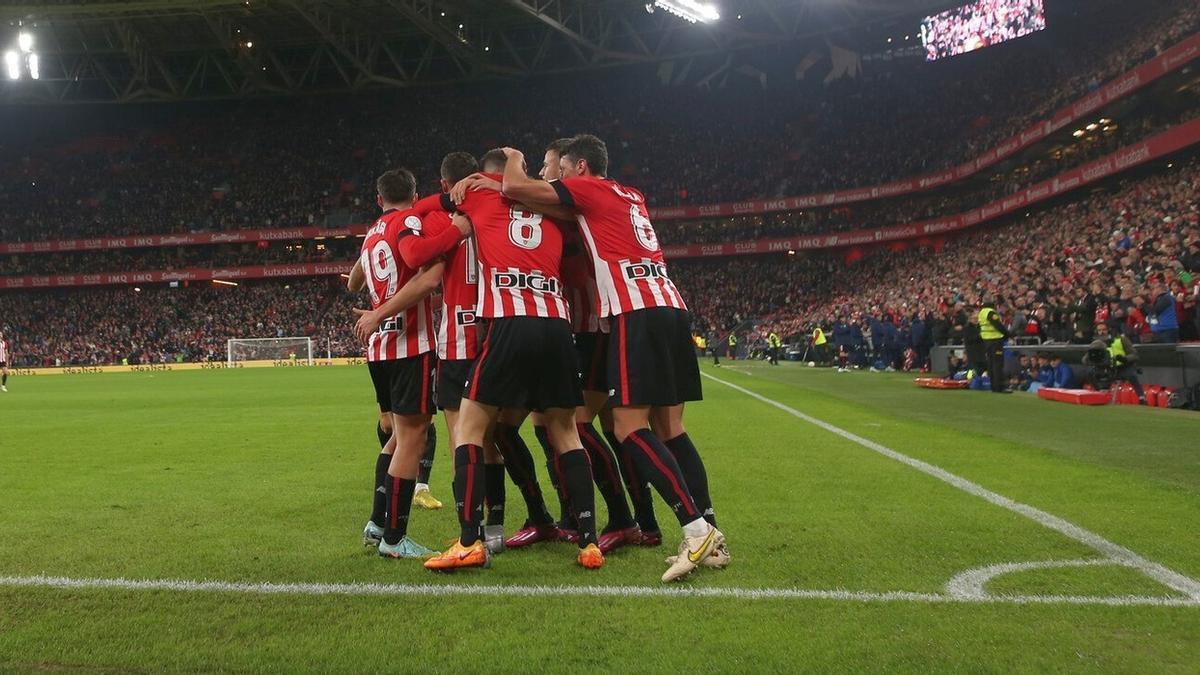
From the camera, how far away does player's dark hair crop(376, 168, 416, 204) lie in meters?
4.55

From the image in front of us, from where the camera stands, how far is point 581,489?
4055mm

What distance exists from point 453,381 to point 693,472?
1.31 m

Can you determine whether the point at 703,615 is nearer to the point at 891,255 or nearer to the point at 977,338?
the point at 977,338

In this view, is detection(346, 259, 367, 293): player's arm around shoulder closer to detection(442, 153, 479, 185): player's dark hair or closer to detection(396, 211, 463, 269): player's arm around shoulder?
detection(396, 211, 463, 269): player's arm around shoulder

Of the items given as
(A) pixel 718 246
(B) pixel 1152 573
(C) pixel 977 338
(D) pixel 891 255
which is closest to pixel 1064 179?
(D) pixel 891 255

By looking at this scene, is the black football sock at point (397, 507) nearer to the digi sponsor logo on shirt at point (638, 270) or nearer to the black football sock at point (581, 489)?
the black football sock at point (581, 489)

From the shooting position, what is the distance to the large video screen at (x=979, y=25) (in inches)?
1761

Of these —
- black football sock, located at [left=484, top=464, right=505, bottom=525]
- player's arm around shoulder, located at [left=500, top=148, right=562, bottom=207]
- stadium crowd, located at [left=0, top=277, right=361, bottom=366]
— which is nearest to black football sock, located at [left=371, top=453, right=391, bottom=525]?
black football sock, located at [left=484, top=464, right=505, bottom=525]

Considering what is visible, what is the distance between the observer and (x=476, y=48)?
45531 millimetres

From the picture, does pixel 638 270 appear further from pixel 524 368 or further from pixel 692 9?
pixel 692 9

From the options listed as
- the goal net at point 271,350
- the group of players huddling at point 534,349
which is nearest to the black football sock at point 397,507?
the group of players huddling at point 534,349

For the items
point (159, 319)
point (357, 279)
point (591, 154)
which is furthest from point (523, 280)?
point (159, 319)

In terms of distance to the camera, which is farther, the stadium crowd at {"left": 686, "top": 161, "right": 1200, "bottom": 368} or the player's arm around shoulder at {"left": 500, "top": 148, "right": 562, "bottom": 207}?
the stadium crowd at {"left": 686, "top": 161, "right": 1200, "bottom": 368}

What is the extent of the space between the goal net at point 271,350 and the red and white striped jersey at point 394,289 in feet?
130
